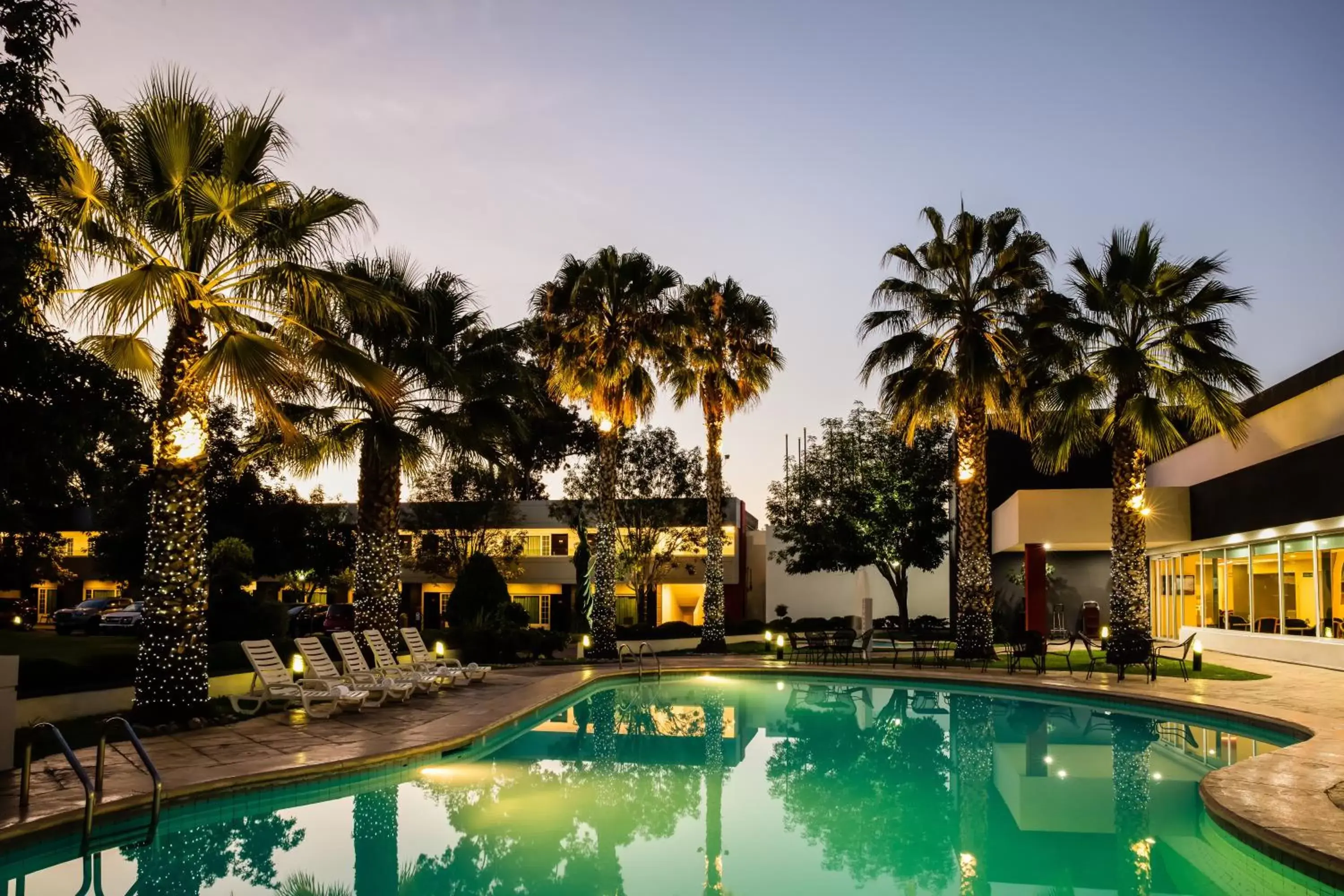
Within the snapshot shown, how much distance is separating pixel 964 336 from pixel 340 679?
1513 centimetres

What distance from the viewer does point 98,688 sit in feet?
46.4

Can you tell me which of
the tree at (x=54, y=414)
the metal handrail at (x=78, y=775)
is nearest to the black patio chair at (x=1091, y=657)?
the tree at (x=54, y=414)

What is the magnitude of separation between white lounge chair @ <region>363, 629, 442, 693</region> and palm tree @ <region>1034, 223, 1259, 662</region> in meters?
13.4

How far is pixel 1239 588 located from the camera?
88.3ft

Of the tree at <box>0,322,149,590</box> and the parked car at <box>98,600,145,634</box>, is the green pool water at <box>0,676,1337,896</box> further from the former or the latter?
the parked car at <box>98,600,145,634</box>

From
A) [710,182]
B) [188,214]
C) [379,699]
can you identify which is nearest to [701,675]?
[379,699]

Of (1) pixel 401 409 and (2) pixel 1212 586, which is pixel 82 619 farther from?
(2) pixel 1212 586

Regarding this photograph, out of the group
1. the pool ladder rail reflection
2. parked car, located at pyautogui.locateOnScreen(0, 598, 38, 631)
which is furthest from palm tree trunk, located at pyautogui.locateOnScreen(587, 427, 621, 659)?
parked car, located at pyautogui.locateOnScreen(0, 598, 38, 631)

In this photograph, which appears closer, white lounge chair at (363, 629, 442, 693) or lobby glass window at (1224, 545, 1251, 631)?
white lounge chair at (363, 629, 442, 693)

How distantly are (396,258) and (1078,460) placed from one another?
84.8 feet

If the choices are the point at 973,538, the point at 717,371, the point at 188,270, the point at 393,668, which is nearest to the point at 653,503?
the point at 717,371

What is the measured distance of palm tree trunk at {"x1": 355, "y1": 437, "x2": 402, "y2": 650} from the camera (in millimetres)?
18812

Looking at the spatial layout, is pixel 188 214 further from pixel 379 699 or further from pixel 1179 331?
pixel 1179 331

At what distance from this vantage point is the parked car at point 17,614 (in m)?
36.9
